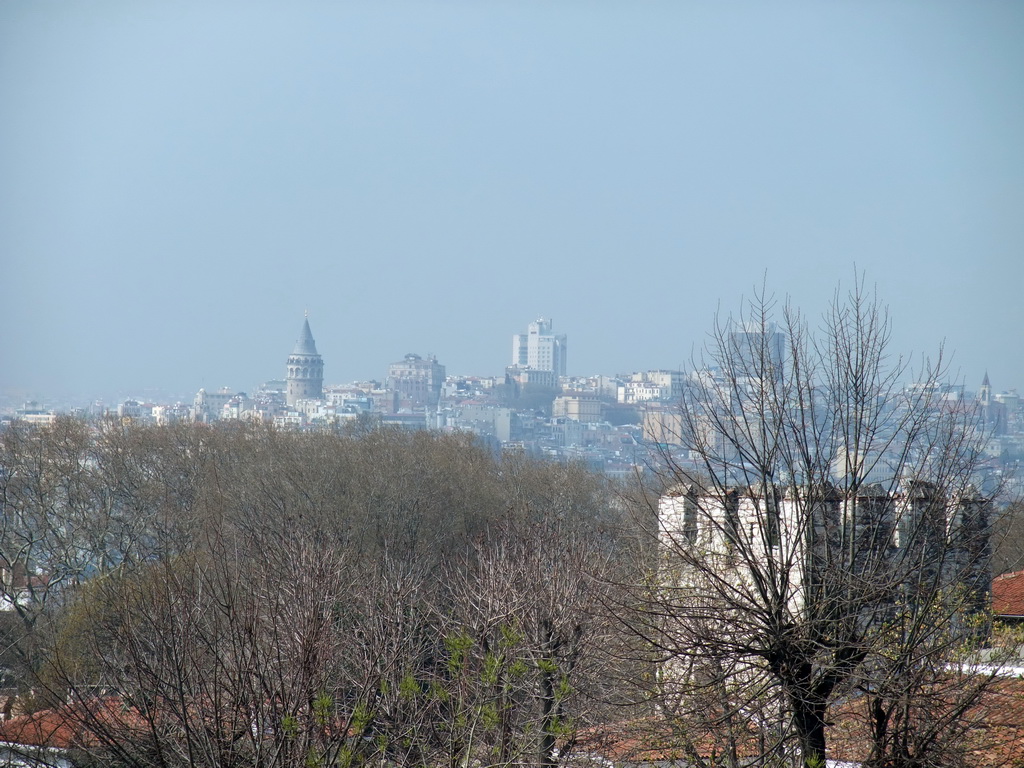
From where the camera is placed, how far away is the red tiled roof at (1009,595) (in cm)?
1309

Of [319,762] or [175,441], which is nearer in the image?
[319,762]

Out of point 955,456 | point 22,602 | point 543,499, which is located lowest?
point 22,602

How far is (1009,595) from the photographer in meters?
13.7

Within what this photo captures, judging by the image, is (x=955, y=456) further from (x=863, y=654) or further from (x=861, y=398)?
(x=863, y=654)

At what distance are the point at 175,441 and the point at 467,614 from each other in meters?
29.4

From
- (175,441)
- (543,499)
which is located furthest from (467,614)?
Answer: (175,441)

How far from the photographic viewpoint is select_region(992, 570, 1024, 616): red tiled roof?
13.1 m

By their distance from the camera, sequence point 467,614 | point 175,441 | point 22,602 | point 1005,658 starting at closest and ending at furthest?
point 1005,658 < point 467,614 < point 22,602 < point 175,441

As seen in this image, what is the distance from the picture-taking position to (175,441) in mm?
37969

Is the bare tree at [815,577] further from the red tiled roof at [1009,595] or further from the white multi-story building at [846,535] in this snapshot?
the red tiled roof at [1009,595]

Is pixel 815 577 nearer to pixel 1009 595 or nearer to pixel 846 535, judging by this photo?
pixel 846 535

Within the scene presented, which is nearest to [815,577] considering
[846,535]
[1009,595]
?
[846,535]

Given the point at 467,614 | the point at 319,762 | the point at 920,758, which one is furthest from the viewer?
the point at 467,614

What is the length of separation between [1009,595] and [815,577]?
6013mm
